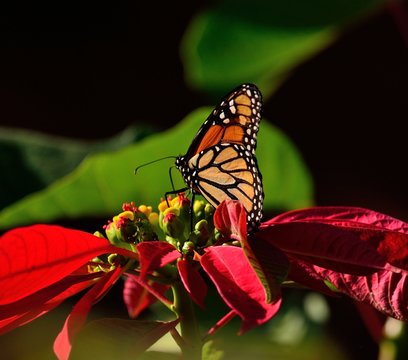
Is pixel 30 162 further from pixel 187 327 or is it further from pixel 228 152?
pixel 187 327

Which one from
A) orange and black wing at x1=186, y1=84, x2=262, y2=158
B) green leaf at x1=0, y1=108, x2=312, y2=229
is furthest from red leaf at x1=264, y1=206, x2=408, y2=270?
green leaf at x1=0, y1=108, x2=312, y2=229

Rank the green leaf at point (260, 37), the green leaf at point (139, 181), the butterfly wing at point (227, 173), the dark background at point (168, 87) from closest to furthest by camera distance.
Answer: the butterfly wing at point (227, 173), the green leaf at point (139, 181), the green leaf at point (260, 37), the dark background at point (168, 87)

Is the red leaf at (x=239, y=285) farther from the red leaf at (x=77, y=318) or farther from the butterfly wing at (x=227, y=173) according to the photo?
the butterfly wing at (x=227, y=173)

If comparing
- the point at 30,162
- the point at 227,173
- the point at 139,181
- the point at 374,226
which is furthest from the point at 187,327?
the point at 30,162

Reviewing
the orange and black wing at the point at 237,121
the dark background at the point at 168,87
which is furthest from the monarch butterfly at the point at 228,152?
the dark background at the point at 168,87

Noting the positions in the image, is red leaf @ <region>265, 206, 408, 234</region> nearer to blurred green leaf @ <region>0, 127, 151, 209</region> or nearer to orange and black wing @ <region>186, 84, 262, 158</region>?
orange and black wing @ <region>186, 84, 262, 158</region>

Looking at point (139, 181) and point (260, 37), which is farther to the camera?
point (260, 37)
